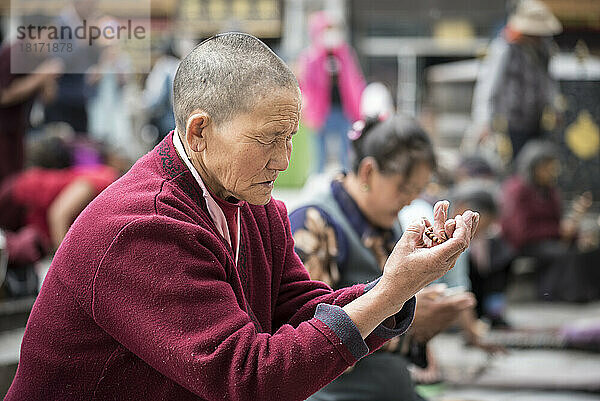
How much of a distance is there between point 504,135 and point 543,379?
2.28 metres

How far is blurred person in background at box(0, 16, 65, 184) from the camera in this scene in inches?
162

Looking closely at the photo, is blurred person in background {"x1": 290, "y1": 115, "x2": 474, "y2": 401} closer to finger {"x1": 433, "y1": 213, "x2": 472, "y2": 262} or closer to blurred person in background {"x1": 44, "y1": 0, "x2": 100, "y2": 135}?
finger {"x1": 433, "y1": 213, "x2": 472, "y2": 262}

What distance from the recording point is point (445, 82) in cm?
874

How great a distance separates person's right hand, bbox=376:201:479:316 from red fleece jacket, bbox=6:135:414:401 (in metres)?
0.09

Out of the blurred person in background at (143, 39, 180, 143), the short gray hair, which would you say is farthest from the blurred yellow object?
the short gray hair

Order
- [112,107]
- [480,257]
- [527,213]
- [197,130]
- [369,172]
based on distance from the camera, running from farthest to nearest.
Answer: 1. [112,107]
2. [527,213]
3. [480,257]
4. [369,172]
5. [197,130]

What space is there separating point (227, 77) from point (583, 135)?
604 cm

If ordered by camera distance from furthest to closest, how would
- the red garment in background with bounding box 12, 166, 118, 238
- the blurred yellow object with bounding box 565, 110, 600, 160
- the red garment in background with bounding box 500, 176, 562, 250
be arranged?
the blurred yellow object with bounding box 565, 110, 600, 160 → the red garment in background with bounding box 500, 176, 562, 250 → the red garment in background with bounding box 12, 166, 118, 238

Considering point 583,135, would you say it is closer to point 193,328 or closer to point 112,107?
point 112,107

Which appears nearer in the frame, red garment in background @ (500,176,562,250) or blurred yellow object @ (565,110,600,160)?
red garment in background @ (500,176,562,250)

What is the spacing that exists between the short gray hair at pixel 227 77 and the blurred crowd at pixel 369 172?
2.92 ft

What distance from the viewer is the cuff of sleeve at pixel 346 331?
1.33 metres

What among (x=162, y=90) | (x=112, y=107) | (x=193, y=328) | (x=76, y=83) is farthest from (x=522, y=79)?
(x=193, y=328)

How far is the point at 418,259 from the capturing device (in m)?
1.34
